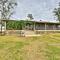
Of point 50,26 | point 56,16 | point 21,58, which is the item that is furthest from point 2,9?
point 21,58

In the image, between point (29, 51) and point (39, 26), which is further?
point (39, 26)

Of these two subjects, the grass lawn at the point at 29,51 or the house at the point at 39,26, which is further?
the house at the point at 39,26

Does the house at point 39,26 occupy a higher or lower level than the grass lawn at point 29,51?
higher

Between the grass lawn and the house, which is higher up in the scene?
the house

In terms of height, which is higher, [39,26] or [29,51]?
[39,26]

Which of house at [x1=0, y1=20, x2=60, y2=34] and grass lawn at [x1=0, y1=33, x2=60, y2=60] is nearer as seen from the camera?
grass lawn at [x1=0, y1=33, x2=60, y2=60]

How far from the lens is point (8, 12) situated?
227ft

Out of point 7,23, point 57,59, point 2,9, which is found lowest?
point 57,59

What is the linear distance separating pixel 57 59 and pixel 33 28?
3783 cm

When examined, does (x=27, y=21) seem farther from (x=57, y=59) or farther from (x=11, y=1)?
(x=57, y=59)

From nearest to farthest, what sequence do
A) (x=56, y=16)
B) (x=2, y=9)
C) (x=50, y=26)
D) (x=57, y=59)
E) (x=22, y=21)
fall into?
(x=57, y=59)
(x=22, y=21)
(x=50, y=26)
(x=2, y=9)
(x=56, y=16)

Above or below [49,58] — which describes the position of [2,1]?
above

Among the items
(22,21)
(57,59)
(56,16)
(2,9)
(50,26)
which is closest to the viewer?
(57,59)

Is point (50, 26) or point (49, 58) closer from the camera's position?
point (49, 58)
